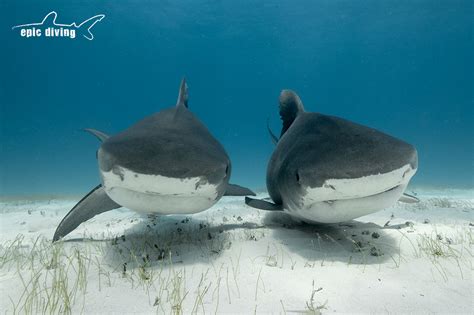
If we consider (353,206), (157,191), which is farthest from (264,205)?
(157,191)

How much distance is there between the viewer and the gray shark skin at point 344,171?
9.25 ft

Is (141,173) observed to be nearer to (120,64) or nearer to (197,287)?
(197,287)

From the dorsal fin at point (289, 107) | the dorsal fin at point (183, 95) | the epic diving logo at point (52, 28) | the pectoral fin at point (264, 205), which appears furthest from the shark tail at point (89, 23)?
the pectoral fin at point (264, 205)

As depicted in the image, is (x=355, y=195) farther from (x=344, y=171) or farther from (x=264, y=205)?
(x=264, y=205)

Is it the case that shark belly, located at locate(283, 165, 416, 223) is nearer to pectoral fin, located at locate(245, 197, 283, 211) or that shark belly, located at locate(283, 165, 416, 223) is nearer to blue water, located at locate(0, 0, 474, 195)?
pectoral fin, located at locate(245, 197, 283, 211)

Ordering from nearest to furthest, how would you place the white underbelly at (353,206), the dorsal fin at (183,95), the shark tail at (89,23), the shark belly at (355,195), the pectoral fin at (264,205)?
1. the shark belly at (355,195)
2. the white underbelly at (353,206)
3. the pectoral fin at (264,205)
4. the dorsal fin at (183,95)
5. the shark tail at (89,23)

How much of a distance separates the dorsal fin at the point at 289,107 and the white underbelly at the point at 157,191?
3622 mm

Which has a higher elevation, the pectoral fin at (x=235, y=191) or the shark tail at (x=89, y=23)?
the shark tail at (x=89, y=23)

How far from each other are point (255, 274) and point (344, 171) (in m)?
1.27

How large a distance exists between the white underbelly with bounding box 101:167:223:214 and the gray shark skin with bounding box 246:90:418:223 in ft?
3.50

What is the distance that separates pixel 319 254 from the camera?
139 inches

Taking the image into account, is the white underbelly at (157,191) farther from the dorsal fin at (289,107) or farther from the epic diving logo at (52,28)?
the epic diving logo at (52,28)

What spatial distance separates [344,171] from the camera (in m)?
2.83

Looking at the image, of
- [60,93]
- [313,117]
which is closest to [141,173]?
[313,117]
